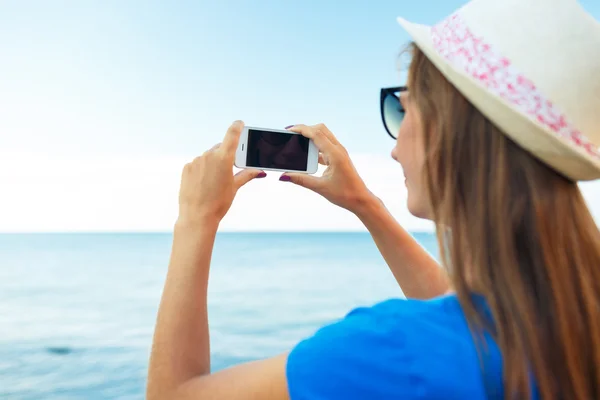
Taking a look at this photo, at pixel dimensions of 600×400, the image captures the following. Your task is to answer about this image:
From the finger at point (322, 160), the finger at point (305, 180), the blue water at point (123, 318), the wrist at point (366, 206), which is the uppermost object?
the finger at point (322, 160)

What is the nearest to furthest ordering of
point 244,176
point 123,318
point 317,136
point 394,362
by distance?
point 394,362 < point 244,176 < point 317,136 < point 123,318

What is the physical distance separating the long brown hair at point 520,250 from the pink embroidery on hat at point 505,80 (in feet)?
0.18

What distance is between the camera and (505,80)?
90 centimetres

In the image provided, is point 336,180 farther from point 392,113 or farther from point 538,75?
point 538,75

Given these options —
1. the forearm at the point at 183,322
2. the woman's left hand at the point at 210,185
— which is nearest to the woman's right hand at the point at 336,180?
the woman's left hand at the point at 210,185

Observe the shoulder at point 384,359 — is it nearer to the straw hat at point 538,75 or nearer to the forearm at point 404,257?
the straw hat at point 538,75

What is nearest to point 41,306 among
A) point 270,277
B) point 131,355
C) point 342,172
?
point 131,355

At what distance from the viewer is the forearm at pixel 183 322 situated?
953 millimetres

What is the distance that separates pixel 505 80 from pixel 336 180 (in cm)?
61

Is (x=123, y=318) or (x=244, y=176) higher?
(x=244, y=176)

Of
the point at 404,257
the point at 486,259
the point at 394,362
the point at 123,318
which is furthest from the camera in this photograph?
the point at 123,318

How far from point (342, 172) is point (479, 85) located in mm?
593

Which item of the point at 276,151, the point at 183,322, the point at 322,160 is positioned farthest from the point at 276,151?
the point at 183,322

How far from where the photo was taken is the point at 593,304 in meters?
0.91
